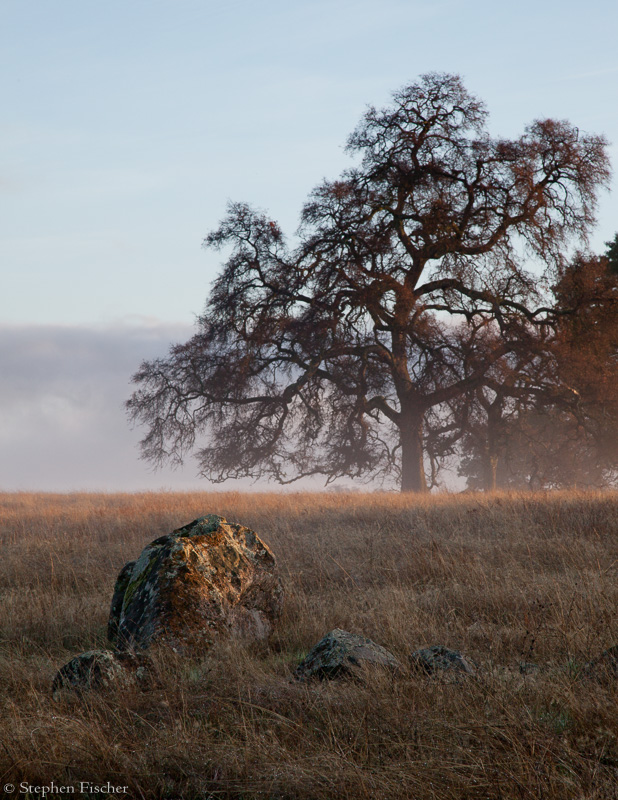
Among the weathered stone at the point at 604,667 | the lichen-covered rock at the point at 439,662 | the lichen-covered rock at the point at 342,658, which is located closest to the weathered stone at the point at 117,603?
the lichen-covered rock at the point at 342,658

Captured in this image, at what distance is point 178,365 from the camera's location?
23125 millimetres

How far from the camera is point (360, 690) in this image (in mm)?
3994

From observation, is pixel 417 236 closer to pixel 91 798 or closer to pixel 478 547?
pixel 478 547

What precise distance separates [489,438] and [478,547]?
1390cm

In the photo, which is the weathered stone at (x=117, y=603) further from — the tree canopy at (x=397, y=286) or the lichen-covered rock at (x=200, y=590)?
the tree canopy at (x=397, y=286)

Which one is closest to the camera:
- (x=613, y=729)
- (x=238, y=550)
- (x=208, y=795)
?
(x=208, y=795)

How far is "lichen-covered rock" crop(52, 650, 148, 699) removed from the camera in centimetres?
446

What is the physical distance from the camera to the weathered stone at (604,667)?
4133 mm

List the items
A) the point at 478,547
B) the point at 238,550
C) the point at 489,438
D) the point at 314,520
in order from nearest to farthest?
the point at 238,550
the point at 478,547
the point at 314,520
the point at 489,438

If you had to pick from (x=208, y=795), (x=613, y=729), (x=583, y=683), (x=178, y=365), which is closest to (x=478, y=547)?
(x=583, y=683)

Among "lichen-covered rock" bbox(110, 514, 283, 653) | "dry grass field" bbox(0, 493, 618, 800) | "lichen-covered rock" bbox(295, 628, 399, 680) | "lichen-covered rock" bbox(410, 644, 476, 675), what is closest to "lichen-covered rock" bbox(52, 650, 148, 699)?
"dry grass field" bbox(0, 493, 618, 800)

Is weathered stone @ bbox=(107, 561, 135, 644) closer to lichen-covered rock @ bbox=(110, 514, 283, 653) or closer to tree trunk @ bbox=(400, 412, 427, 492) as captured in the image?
lichen-covered rock @ bbox=(110, 514, 283, 653)

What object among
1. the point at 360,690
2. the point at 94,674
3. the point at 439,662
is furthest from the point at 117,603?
the point at 439,662

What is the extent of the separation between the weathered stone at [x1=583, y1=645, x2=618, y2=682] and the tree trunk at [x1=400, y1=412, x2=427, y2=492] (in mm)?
17131
